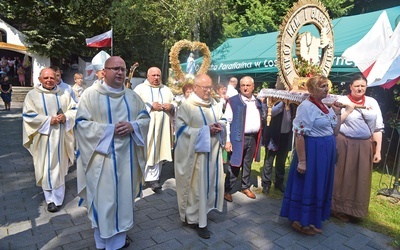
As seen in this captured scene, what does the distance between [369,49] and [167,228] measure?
487cm

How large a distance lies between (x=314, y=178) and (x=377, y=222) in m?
1.54

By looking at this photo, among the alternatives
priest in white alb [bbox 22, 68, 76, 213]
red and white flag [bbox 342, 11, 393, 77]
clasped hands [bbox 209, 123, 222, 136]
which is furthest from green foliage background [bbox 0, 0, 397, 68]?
clasped hands [bbox 209, 123, 222, 136]

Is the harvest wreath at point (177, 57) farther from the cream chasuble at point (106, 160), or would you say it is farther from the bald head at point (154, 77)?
the cream chasuble at point (106, 160)

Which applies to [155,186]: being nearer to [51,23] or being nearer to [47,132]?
[47,132]

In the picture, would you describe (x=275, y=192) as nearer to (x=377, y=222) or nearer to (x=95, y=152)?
(x=377, y=222)

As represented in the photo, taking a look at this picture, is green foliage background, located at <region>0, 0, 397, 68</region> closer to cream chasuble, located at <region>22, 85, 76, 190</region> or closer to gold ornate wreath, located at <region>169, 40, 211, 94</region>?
gold ornate wreath, located at <region>169, 40, 211, 94</region>

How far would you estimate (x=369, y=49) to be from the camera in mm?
5852

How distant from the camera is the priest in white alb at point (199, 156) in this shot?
3793mm

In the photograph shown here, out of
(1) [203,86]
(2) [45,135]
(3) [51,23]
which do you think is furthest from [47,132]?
(3) [51,23]

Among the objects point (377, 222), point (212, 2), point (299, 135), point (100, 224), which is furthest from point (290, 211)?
point (212, 2)

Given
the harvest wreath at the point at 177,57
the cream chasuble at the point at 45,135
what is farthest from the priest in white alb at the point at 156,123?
the cream chasuble at the point at 45,135

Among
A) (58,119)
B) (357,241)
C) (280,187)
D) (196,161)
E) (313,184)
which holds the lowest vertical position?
(357,241)

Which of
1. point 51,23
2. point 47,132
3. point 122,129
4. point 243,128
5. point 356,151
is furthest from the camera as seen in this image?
point 51,23

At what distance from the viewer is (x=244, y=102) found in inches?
195
